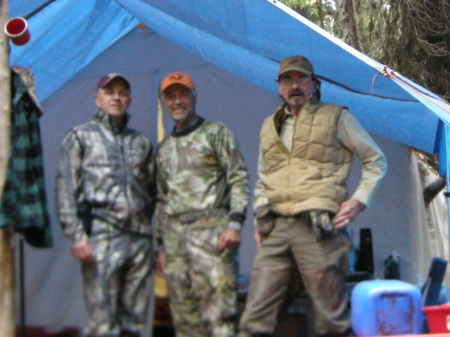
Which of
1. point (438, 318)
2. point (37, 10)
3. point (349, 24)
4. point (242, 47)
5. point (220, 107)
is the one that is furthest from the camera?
point (349, 24)

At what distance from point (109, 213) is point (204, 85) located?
2.19 m

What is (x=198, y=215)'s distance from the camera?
376 centimetres

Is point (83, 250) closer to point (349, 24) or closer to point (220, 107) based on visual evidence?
point (220, 107)

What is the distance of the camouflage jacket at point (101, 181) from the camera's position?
369cm

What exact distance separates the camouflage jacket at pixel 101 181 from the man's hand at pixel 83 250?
29mm

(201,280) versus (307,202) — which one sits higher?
(307,202)

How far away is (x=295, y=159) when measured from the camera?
3764 mm

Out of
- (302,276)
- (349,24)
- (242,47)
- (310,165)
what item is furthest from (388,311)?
(349,24)

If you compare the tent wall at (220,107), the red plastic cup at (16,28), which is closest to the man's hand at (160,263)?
the red plastic cup at (16,28)

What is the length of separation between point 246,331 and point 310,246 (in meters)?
0.51

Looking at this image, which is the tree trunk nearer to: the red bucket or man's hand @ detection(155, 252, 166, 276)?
the red bucket

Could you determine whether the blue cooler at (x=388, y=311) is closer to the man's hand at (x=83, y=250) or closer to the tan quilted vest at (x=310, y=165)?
the tan quilted vest at (x=310, y=165)

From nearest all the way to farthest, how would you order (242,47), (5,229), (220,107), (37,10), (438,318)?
(5,229)
(438,318)
(37,10)
(242,47)
(220,107)

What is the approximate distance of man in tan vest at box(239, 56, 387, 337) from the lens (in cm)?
360
